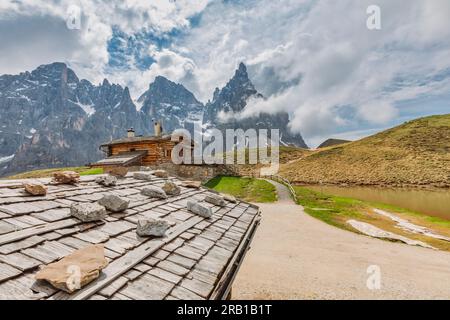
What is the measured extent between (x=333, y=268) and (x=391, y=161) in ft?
223

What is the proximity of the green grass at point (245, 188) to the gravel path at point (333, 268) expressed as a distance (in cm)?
1323

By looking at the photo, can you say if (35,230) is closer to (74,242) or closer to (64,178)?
(74,242)

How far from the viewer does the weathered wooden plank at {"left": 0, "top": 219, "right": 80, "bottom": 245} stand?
10.1ft

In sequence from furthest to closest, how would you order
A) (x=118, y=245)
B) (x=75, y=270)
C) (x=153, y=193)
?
(x=153, y=193) < (x=118, y=245) < (x=75, y=270)

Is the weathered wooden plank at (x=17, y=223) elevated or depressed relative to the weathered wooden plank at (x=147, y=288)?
elevated

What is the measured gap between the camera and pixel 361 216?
79.4 feet

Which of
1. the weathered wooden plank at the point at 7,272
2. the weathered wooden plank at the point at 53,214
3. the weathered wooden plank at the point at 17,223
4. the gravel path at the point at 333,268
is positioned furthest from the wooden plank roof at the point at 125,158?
the weathered wooden plank at the point at 7,272

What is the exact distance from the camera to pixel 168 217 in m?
5.37

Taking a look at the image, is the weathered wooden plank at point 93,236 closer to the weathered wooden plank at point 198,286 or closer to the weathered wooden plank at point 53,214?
the weathered wooden plank at point 53,214

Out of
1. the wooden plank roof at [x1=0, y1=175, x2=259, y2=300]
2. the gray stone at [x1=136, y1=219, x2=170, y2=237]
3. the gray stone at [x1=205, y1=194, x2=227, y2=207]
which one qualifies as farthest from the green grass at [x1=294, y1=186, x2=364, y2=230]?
the gray stone at [x1=136, y1=219, x2=170, y2=237]

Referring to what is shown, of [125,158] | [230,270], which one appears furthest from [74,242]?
[125,158]

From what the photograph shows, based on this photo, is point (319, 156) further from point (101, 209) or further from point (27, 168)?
point (27, 168)

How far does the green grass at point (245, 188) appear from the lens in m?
33.0

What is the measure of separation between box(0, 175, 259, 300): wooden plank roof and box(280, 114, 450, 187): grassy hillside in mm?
61149
